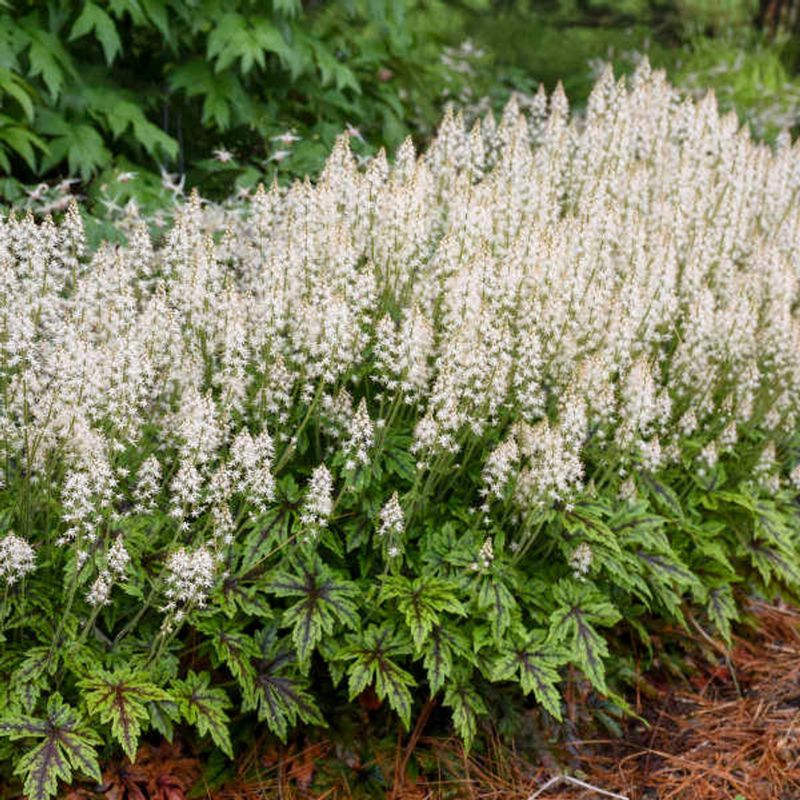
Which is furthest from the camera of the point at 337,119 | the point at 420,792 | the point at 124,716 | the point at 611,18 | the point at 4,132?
the point at 611,18

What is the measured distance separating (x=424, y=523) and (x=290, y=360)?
2.96 ft

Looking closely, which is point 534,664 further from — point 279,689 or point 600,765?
point 279,689

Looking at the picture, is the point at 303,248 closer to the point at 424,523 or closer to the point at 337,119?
the point at 424,523

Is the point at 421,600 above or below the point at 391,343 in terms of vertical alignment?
below

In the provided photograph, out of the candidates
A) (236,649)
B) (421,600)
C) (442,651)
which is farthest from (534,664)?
(236,649)

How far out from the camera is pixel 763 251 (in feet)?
16.5

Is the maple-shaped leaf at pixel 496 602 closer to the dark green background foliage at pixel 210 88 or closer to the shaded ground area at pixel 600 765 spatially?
the shaded ground area at pixel 600 765

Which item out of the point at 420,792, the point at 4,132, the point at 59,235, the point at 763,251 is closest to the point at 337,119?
the point at 4,132

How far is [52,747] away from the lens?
2.97 m

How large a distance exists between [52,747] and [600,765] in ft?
7.59

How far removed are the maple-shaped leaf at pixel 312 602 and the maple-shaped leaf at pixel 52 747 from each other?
75cm

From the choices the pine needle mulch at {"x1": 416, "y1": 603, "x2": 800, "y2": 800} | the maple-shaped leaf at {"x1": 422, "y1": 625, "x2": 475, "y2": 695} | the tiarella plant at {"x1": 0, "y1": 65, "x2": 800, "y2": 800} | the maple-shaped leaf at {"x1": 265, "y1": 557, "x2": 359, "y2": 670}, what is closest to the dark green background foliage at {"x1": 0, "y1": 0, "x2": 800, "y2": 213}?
the tiarella plant at {"x1": 0, "y1": 65, "x2": 800, "y2": 800}

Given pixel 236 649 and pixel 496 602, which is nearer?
pixel 236 649

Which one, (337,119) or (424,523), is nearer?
(424,523)
